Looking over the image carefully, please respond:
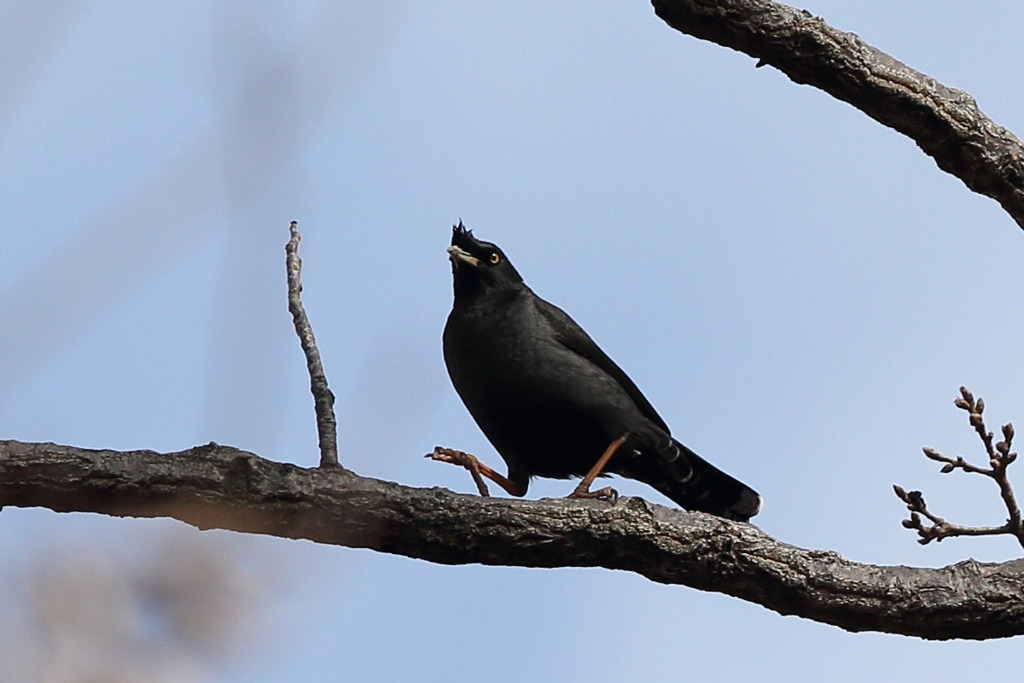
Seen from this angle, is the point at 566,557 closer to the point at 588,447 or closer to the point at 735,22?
the point at 735,22

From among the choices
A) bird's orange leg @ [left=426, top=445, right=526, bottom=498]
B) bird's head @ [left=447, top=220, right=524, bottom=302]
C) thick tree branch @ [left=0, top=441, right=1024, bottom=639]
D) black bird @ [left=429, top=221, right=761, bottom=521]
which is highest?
bird's head @ [left=447, top=220, right=524, bottom=302]

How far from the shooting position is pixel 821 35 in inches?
167

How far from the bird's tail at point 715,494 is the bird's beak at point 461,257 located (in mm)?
1623

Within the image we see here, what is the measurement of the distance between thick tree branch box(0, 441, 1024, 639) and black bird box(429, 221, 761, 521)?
1881 millimetres

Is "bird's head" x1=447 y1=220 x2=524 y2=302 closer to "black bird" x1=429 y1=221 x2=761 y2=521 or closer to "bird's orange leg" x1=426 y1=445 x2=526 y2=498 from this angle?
"black bird" x1=429 y1=221 x2=761 y2=521

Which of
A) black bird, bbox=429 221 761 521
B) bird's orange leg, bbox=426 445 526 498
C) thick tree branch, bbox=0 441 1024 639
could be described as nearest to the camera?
thick tree branch, bbox=0 441 1024 639

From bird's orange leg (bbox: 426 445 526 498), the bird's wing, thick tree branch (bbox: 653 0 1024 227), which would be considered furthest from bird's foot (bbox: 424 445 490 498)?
thick tree branch (bbox: 653 0 1024 227)

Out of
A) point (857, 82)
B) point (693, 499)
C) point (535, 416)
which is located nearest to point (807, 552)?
point (857, 82)

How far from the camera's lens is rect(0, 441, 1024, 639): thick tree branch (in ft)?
12.1

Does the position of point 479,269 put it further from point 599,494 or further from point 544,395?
point 599,494

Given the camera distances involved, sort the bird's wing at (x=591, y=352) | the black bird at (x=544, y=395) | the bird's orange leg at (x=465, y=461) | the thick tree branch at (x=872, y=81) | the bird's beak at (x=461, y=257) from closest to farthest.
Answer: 1. the thick tree branch at (x=872, y=81)
2. the bird's orange leg at (x=465, y=461)
3. the black bird at (x=544, y=395)
4. the bird's wing at (x=591, y=352)
5. the bird's beak at (x=461, y=257)

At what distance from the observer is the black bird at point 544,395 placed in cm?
636

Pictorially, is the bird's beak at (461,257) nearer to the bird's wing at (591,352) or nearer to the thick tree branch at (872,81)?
the bird's wing at (591,352)

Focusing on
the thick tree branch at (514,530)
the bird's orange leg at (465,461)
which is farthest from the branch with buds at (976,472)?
the bird's orange leg at (465,461)
